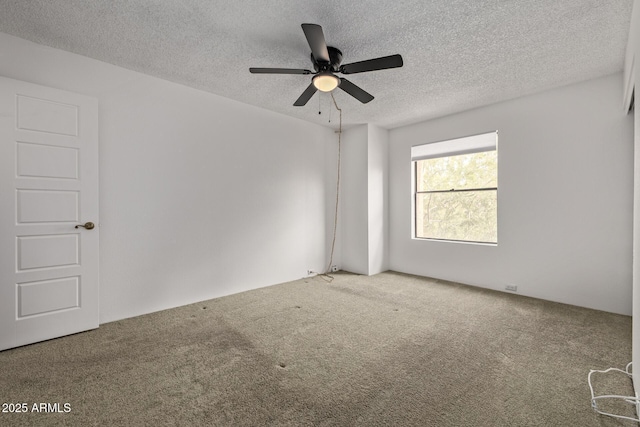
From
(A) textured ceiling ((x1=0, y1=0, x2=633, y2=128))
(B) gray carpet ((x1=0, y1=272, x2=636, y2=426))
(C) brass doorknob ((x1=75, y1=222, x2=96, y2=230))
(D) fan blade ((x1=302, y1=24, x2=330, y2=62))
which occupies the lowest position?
(B) gray carpet ((x1=0, y1=272, x2=636, y2=426))

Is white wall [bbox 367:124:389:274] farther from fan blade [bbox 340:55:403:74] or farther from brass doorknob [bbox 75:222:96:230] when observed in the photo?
brass doorknob [bbox 75:222:96:230]

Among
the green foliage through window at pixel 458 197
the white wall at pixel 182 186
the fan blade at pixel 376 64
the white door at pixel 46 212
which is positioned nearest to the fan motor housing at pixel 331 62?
the fan blade at pixel 376 64

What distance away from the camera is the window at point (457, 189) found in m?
4.04

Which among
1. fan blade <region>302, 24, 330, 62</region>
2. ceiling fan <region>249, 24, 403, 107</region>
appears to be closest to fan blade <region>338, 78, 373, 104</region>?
ceiling fan <region>249, 24, 403, 107</region>

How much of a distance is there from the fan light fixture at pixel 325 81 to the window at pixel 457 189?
8.73 feet

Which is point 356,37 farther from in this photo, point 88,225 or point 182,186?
point 88,225

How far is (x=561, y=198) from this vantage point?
335cm

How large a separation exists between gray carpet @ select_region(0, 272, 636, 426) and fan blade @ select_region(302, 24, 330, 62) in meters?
2.39

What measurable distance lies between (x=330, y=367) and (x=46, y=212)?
2.80 meters

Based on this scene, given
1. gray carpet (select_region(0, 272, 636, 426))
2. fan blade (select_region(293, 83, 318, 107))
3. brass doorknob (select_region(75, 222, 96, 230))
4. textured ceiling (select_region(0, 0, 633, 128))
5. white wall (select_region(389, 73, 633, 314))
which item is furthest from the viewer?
white wall (select_region(389, 73, 633, 314))

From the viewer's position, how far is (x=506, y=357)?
2.17m

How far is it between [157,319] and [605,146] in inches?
207

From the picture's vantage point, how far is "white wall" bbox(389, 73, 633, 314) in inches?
118

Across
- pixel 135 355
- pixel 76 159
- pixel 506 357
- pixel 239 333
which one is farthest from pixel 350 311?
pixel 76 159
